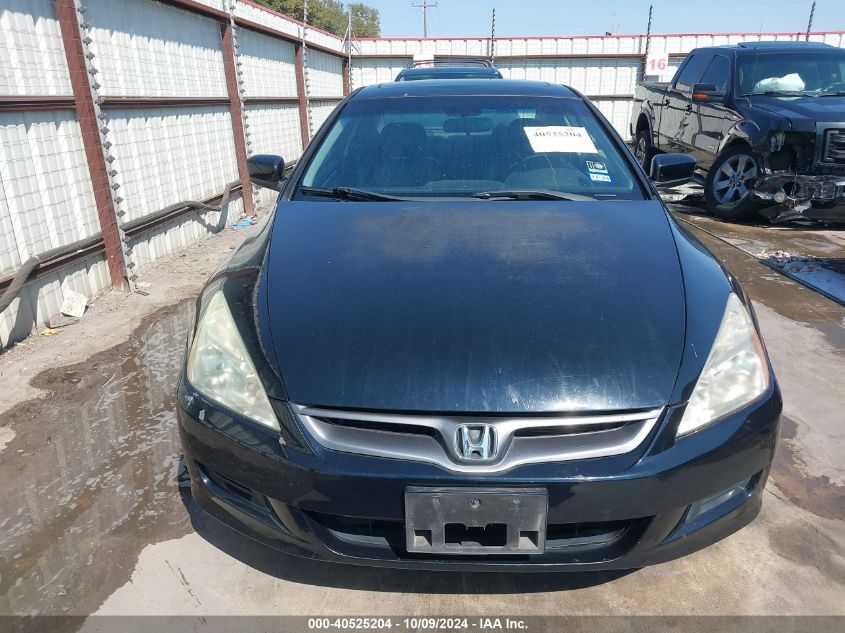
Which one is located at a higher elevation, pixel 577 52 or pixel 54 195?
pixel 577 52

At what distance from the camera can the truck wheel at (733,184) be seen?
670 cm

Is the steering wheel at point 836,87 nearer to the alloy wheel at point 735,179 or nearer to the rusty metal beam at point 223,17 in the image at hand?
the alloy wheel at point 735,179

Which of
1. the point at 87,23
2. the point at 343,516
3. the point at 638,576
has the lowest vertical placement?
the point at 638,576

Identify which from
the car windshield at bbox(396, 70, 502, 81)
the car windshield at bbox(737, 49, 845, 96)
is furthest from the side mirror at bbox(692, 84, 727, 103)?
the car windshield at bbox(396, 70, 502, 81)

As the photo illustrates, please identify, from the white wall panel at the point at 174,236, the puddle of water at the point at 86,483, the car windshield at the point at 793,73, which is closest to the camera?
the puddle of water at the point at 86,483

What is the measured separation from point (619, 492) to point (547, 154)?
5.69 ft

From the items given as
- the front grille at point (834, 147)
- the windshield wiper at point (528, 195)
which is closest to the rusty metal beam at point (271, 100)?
the windshield wiper at point (528, 195)

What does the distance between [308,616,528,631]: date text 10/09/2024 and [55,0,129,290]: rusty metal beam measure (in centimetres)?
386

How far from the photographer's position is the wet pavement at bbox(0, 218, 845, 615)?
188cm

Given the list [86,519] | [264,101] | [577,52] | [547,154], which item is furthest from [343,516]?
[577,52]

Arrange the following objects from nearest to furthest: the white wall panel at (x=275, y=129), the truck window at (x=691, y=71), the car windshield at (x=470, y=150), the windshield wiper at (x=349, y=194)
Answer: the windshield wiper at (x=349, y=194)
the car windshield at (x=470, y=150)
the truck window at (x=691, y=71)
the white wall panel at (x=275, y=129)

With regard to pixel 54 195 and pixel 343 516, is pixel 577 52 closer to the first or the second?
pixel 54 195

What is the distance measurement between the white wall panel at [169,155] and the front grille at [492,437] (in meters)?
4.31

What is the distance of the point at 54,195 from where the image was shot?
4.21 meters
